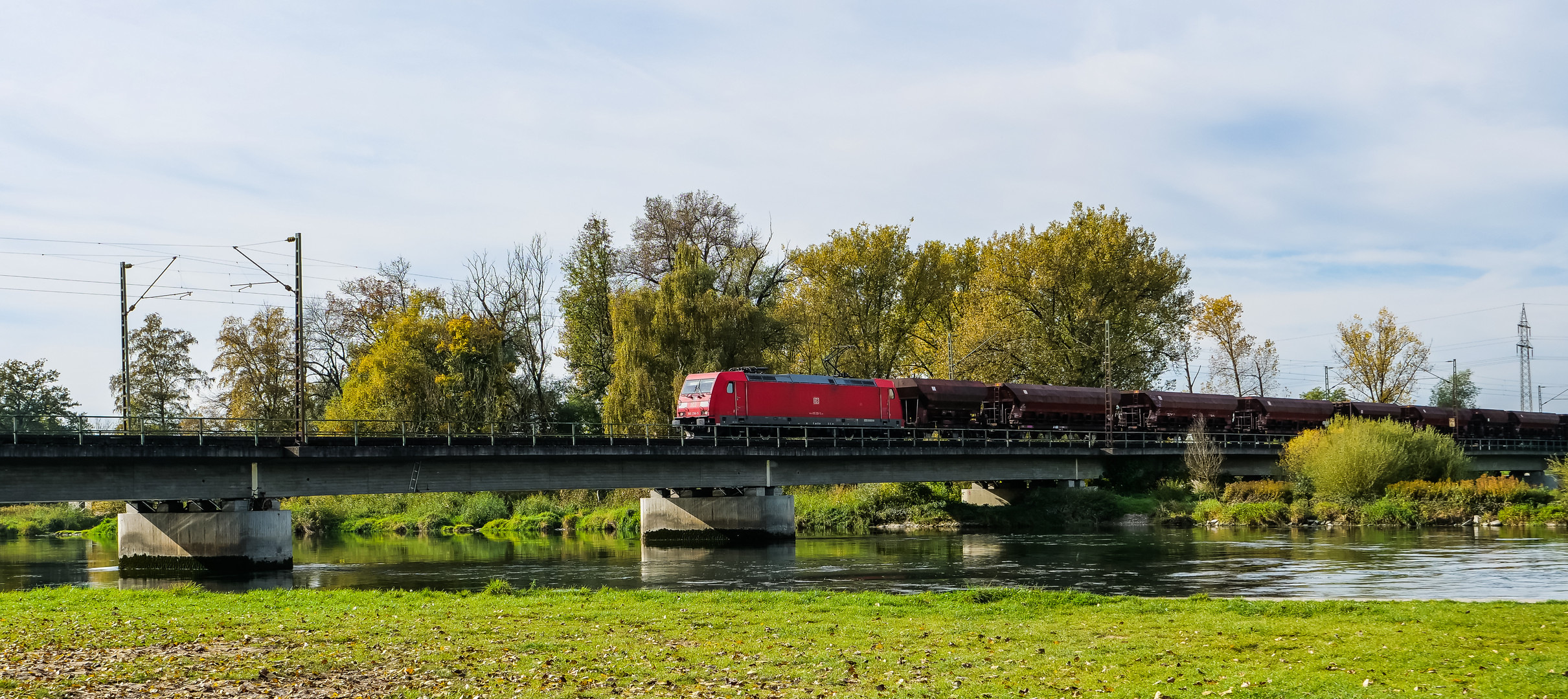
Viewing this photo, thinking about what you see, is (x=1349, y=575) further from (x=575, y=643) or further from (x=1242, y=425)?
(x=1242, y=425)

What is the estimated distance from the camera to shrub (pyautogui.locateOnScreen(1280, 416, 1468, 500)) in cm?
5578

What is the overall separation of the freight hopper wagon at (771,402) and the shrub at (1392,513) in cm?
2262

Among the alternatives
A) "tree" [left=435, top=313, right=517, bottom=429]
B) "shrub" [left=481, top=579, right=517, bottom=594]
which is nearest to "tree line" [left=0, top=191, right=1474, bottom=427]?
"tree" [left=435, top=313, right=517, bottom=429]

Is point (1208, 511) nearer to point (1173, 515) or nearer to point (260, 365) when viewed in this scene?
point (1173, 515)

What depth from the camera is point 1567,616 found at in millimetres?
16547

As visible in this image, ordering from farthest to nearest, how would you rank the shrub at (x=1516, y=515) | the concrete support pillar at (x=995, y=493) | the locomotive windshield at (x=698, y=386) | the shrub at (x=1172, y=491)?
the concrete support pillar at (x=995, y=493) < the shrub at (x=1172, y=491) < the locomotive windshield at (x=698, y=386) < the shrub at (x=1516, y=515)

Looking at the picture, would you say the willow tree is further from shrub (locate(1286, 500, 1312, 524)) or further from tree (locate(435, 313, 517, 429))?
shrub (locate(1286, 500, 1312, 524))

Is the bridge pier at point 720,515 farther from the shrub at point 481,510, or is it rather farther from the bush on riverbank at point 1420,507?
the bush on riverbank at point 1420,507

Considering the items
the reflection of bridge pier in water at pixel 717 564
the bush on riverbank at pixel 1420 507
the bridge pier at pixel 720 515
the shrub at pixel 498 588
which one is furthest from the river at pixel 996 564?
the shrub at pixel 498 588

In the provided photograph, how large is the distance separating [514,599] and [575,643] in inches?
290

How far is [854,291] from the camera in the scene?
79375 mm

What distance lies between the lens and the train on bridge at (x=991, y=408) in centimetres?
5512

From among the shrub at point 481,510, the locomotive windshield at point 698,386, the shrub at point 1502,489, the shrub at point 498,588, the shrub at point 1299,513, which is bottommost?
the shrub at point 481,510

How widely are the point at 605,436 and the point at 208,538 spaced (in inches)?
→ 575
